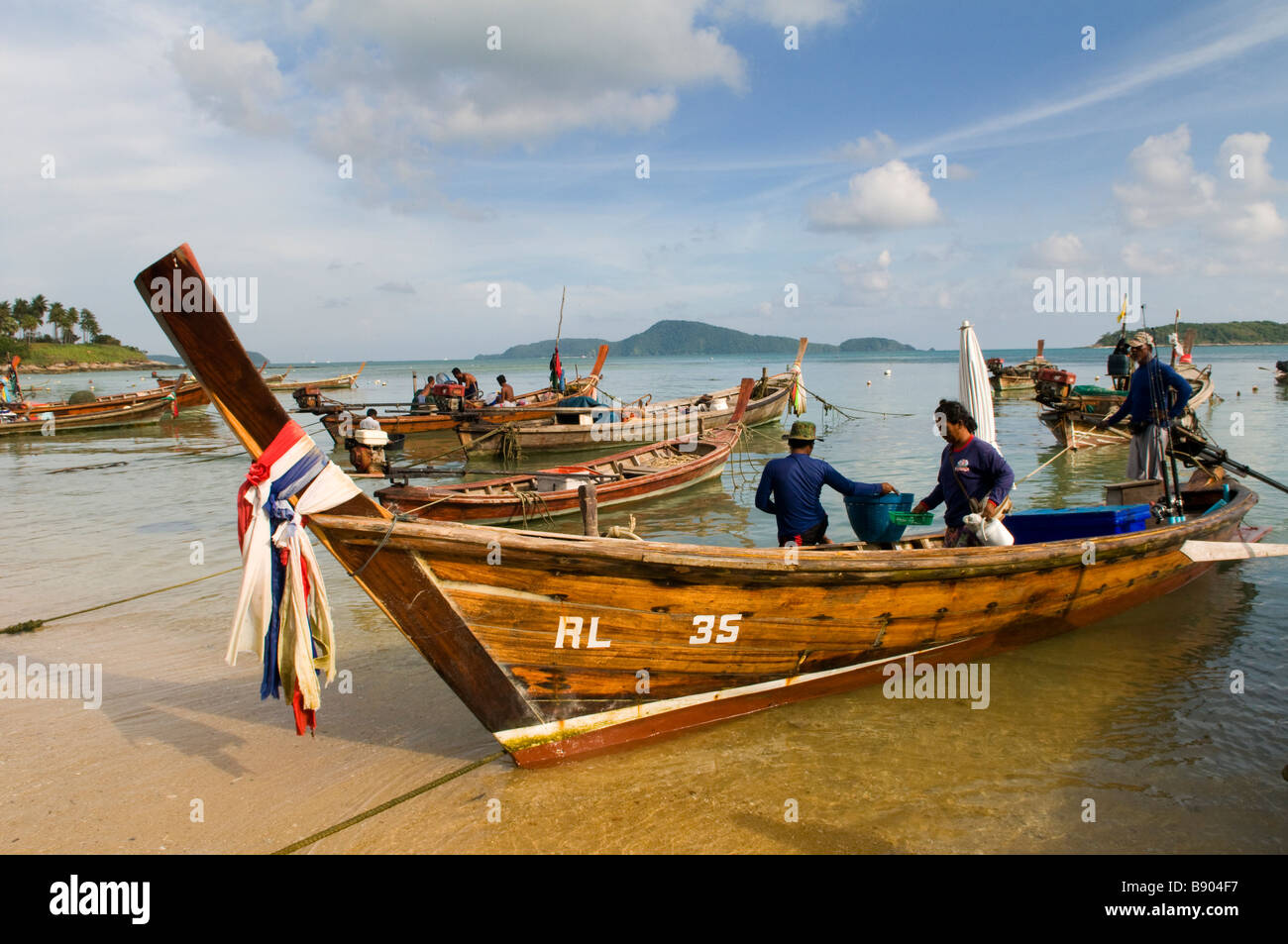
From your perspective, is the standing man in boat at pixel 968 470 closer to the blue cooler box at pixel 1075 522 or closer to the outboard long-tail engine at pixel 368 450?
the blue cooler box at pixel 1075 522

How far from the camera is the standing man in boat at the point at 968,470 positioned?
5492mm

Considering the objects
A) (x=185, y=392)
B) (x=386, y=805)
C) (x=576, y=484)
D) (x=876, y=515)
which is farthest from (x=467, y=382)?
(x=386, y=805)

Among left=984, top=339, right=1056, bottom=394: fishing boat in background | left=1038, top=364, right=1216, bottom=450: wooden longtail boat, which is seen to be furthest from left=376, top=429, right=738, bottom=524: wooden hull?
left=984, top=339, right=1056, bottom=394: fishing boat in background

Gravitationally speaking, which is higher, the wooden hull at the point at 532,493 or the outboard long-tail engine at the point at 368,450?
the outboard long-tail engine at the point at 368,450

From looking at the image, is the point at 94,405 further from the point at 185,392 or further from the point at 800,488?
the point at 800,488

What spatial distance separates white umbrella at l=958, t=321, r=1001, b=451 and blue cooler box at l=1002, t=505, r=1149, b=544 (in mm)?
928

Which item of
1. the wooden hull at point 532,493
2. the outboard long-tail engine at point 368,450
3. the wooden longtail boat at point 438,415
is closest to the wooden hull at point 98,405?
the wooden longtail boat at point 438,415

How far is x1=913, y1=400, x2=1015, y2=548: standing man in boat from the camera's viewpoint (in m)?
5.49

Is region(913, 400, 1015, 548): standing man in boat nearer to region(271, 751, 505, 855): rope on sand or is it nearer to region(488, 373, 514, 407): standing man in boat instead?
region(271, 751, 505, 855): rope on sand

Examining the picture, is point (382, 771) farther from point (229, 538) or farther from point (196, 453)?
point (196, 453)

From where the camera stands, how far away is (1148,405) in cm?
774

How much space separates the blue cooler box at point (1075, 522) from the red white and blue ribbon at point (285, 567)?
5.97m

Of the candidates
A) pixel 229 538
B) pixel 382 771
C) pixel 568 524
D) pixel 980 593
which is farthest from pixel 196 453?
pixel 980 593

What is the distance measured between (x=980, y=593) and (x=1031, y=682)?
1075 millimetres
